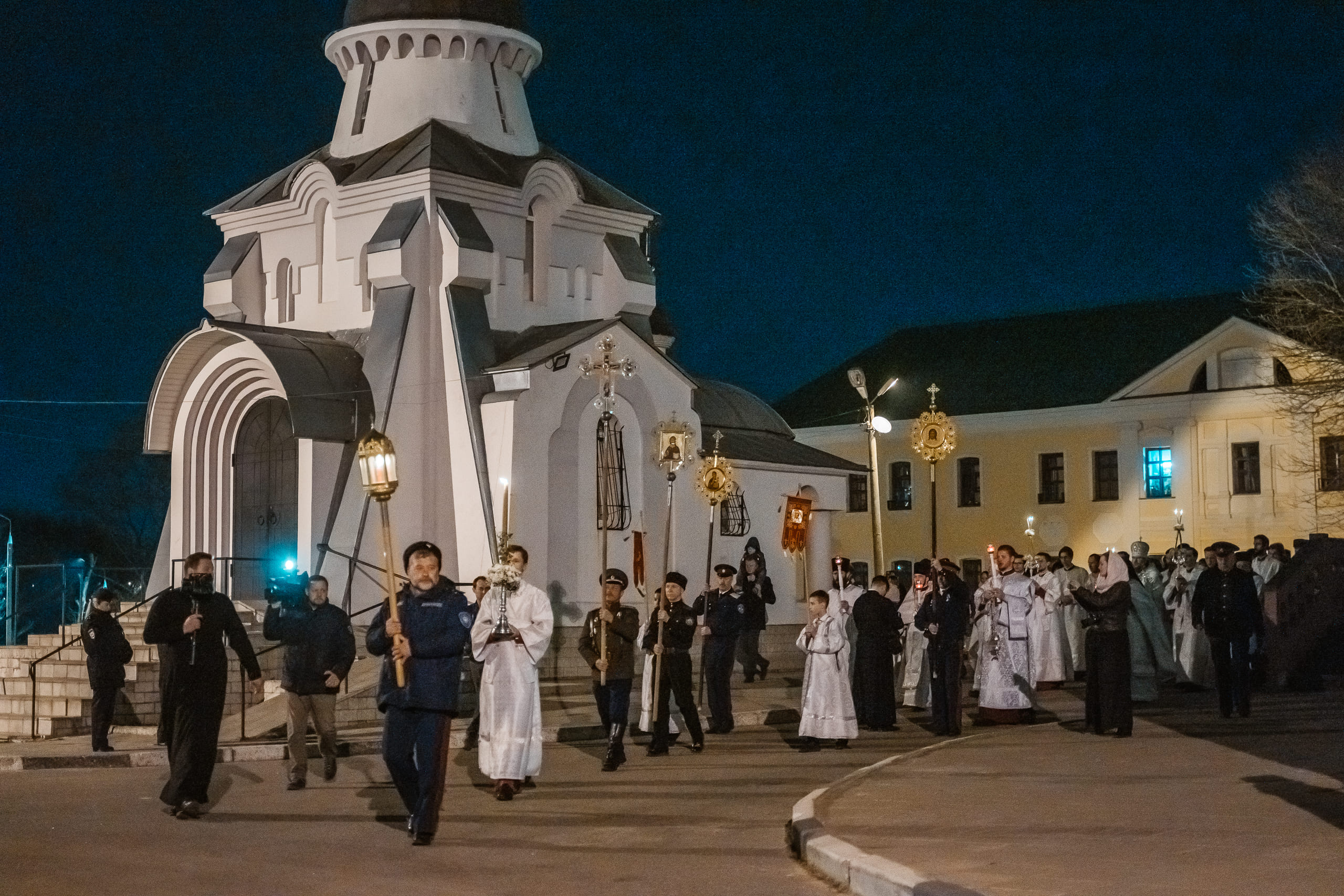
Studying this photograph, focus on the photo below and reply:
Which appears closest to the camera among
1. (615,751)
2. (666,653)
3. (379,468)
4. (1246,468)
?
(379,468)

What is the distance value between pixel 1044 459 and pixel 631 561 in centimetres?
2427

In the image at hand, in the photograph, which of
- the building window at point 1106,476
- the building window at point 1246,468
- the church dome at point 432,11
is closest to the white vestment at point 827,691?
the church dome at point 432,11

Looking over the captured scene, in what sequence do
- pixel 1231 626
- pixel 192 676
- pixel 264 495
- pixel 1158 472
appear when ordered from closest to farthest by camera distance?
pixel 192 676, pixel 1231 626, pixel 264 495, pixel 1158 472

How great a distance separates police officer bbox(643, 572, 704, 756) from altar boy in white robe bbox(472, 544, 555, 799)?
341 cm

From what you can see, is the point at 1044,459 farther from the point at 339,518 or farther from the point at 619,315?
the point at 339,518

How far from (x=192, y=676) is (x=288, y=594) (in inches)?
99.1

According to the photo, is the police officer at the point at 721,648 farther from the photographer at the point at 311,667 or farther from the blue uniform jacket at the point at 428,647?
the blue uniform jacket at the point at 428,647

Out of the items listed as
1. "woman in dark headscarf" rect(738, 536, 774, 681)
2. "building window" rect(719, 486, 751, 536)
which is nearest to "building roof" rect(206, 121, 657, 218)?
"building window" rect(719, 486, 751, 536)

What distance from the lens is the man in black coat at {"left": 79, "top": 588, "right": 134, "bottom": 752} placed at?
19328 millimetres

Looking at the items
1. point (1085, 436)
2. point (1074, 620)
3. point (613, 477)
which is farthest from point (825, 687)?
point (1085, 436)

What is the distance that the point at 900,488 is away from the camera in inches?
2154

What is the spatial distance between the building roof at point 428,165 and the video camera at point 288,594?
1386cm

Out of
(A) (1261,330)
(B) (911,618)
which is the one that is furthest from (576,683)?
(A) (1261,330)

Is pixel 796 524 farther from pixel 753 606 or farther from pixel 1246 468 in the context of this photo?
pixel 1246 468
